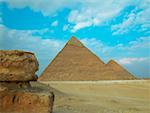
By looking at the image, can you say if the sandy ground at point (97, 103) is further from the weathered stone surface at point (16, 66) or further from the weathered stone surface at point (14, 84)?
the weathered stone surface at point (16, 66)

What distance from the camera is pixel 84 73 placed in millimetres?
80688

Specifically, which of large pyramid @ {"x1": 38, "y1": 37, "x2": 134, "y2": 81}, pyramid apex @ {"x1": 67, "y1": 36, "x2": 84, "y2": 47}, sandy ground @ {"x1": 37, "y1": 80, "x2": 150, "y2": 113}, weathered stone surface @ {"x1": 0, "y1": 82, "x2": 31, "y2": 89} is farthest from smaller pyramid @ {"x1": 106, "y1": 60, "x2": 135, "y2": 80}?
weathered stone surface @ {"x1": 0, "y1": 82, "x2": 31, "y2": 89}

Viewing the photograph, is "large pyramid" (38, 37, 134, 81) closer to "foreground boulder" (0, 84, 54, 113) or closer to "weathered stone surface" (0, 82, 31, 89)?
"weathered stone surface" (0, 82, 31, 89)

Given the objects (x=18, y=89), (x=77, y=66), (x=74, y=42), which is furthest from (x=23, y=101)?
(x=74, y=42)

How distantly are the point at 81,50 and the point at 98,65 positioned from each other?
25.1 feet

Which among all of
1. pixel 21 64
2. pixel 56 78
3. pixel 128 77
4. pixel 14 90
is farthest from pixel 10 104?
pixel 128 77

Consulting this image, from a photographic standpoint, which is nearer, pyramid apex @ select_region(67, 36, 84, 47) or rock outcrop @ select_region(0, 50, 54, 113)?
rock outcrop @ select_region(0, 50, 54, 113)

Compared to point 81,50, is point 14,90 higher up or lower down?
lower down

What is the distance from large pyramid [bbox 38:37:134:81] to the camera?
7856 centimetres

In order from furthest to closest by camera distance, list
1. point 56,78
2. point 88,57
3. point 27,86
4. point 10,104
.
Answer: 1. point 88,57
2. point 56,78
3. point 27,86
4. point 10,104

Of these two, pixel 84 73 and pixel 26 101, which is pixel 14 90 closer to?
pixel 26 101

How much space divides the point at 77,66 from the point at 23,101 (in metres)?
79.0

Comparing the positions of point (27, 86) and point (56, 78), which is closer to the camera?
point (27, 86)

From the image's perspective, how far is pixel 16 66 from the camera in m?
4.21
